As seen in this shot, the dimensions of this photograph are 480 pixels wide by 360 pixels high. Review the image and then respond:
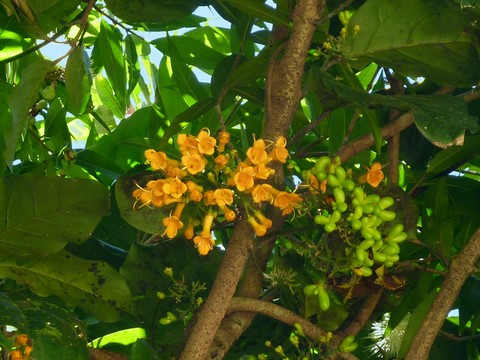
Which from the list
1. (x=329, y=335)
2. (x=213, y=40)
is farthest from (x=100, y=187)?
(x=213, y=40)

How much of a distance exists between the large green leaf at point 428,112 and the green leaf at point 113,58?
611 mm

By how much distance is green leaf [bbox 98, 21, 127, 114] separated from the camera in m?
1.46

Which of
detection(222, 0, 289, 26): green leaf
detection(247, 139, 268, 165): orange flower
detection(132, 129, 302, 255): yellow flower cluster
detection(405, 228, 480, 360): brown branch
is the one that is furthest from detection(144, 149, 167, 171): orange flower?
detection(405, 228, 480, 360): brown branch

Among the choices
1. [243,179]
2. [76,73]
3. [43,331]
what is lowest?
[43,331]

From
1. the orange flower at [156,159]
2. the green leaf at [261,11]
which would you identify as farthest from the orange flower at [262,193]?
the green leaf at [261,11]

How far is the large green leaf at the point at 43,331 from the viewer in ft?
3.05

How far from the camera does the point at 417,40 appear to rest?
3.34 ft

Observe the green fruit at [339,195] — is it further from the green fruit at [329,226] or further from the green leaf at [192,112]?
the green leaf at [192,112]

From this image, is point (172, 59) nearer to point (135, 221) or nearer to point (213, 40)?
point (213, 40)

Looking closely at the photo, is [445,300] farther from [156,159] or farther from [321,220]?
[156,159]

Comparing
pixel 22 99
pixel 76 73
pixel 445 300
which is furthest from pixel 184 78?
pixel 445 300

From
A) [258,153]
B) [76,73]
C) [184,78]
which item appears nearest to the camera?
[258,153]

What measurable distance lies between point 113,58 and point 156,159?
22.1 inches

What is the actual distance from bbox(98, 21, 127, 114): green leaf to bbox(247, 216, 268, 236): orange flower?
2.00ft
